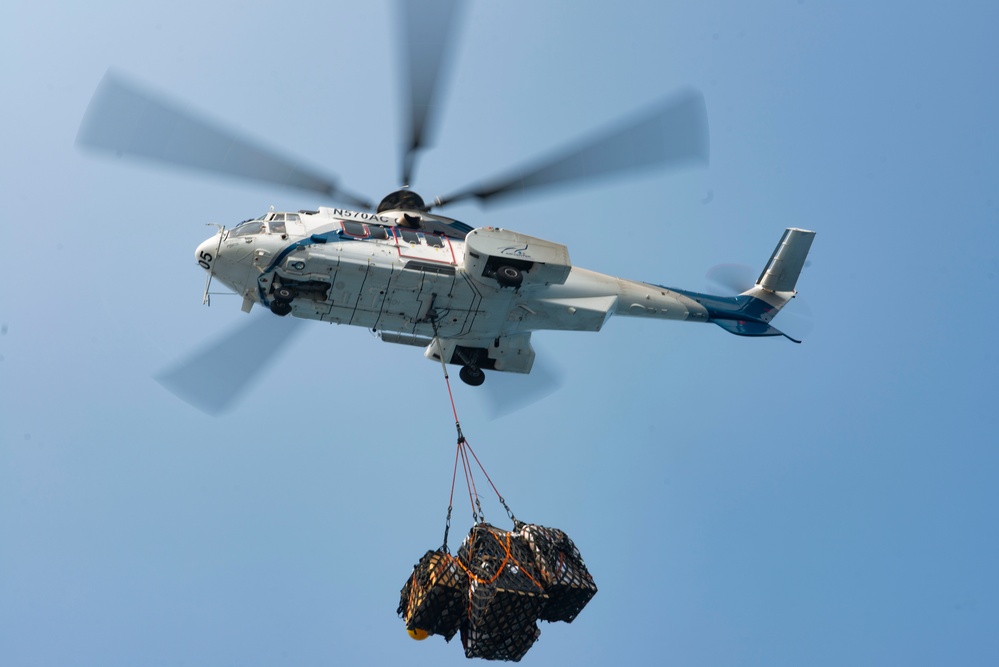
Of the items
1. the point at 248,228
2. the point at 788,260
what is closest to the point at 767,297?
the point at 788,260

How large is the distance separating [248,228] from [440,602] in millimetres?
7498

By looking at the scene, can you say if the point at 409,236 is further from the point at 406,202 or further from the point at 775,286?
the point at 775,286

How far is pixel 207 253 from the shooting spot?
1884cm

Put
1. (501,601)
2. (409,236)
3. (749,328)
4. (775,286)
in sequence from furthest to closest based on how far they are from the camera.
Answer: (775,286), (749,328), (409,236), (501,601)

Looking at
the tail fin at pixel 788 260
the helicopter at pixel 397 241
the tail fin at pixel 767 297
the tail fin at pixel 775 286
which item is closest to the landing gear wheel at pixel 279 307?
the helicopter at pixel 397 241

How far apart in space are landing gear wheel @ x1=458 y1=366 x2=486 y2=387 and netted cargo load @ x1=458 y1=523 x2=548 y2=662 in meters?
6.23

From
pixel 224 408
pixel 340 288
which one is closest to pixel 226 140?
pixel 340 288

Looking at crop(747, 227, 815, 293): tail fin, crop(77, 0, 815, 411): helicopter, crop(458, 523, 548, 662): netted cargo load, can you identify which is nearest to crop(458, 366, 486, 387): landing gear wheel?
crop(77, 0, 815, 411): helicopter

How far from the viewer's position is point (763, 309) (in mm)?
23859

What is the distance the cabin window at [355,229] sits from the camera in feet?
63.2

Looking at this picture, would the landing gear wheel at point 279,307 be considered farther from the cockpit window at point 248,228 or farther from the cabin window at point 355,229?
the cabin window at point 355,229

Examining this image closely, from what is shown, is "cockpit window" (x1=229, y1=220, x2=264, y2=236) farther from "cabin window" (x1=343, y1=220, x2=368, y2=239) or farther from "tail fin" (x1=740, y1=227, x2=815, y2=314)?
"tail fin" (x1=740, y1=227, x2=815, y2=314)

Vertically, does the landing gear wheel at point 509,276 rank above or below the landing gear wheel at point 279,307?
above

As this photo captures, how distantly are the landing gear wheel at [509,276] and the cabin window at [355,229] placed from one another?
8.06 ft
